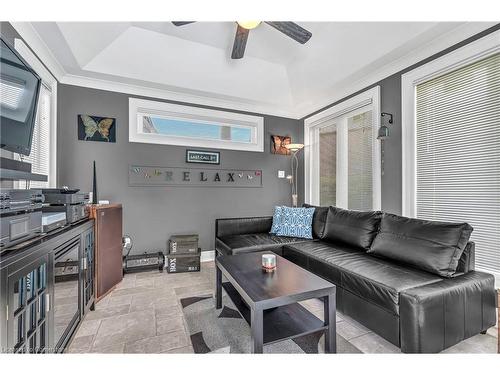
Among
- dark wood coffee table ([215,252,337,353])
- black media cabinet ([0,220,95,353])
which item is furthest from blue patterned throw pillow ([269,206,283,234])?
black media cabinet ([0,220,95,353])

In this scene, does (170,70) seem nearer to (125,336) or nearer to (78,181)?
(78,181)

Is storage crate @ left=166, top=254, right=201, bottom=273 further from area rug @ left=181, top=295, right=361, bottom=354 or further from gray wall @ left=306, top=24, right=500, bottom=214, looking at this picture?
gray wall @ left=306, top=24, right=500, bottom=214

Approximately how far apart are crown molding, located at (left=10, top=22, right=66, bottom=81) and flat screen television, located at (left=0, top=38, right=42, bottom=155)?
991 millimetres

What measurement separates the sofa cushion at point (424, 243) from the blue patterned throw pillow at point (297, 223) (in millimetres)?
980

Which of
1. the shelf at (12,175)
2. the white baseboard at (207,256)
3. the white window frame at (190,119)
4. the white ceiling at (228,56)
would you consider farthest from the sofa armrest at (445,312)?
the white window frame at (190,119)

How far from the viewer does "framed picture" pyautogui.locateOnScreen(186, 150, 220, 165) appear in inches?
140

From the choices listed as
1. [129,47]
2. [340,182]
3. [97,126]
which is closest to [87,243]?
[97,126]

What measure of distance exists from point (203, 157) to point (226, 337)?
8.51 feet

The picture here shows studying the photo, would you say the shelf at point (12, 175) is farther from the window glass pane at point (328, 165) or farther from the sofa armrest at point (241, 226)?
the window glass pane at point (328, 165)

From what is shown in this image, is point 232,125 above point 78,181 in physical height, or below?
above

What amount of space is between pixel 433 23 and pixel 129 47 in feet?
10.5

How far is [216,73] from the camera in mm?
3230

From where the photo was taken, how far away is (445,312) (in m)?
1.45

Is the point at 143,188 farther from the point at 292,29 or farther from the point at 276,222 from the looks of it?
the point at 292,29
